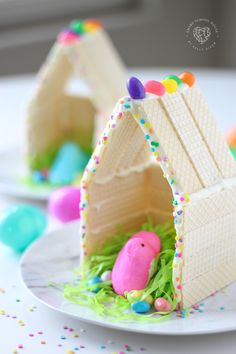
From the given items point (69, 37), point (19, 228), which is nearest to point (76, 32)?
point (69, 37)

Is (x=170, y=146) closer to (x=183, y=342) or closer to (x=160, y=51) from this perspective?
(x=183, y=342)

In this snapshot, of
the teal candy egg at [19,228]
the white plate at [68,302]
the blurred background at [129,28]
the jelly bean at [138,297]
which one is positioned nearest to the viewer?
the white plate at [68,302]

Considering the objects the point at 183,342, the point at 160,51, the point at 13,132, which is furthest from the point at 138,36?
the point at 183,342

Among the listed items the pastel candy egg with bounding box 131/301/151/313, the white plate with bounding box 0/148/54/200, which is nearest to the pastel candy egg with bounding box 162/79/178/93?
the pastel candy egg with bounding box 131/301/151/313

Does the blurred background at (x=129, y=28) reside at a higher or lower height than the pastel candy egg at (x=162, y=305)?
higher

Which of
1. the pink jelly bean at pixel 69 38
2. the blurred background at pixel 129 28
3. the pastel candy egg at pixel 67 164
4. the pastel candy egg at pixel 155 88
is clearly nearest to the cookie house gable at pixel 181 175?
the pastel candy egg at pixel 155 88

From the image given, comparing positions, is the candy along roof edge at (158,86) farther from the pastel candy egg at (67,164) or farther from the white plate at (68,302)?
the pastel candy egg at (67,164)

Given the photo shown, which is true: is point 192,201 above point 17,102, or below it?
below
